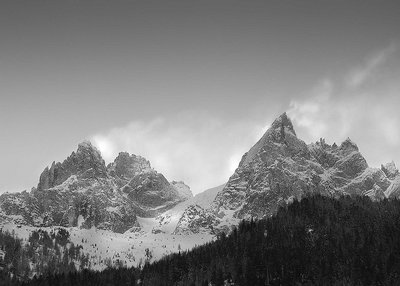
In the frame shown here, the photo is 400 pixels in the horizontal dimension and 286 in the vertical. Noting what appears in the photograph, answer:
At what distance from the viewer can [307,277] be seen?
19125 centimetres

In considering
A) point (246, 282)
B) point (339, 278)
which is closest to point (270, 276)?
point (246, 282)

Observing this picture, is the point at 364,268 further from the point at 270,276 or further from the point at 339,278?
the point at 270,276

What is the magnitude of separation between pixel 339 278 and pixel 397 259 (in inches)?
898

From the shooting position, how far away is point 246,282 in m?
196

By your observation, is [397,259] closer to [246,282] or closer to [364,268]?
[364,268]

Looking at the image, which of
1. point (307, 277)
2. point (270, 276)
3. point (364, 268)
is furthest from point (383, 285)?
point (270, 276)

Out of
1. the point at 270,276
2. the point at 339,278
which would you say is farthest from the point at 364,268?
the point at 270,276

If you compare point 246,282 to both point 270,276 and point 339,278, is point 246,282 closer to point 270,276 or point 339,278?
point 270,276

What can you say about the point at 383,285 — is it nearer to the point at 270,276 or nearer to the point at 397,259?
the point at 397,259

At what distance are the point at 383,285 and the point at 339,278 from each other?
57.5ft

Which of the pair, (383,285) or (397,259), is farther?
(397,259)

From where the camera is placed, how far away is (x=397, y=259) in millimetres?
192875

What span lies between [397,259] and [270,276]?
47222 mm

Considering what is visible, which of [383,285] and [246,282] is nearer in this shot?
[383,285]
